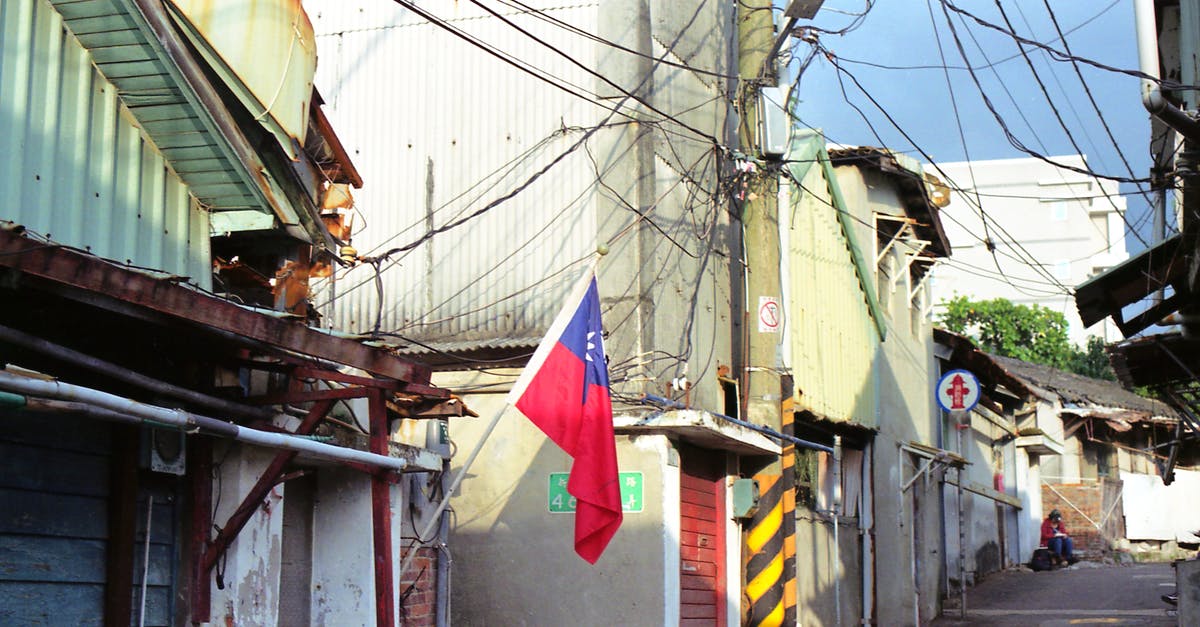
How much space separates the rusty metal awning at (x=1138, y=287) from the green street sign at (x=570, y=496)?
4569mm

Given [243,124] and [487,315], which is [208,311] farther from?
[487,315]

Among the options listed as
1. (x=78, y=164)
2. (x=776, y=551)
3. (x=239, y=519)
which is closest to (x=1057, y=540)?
(x=776, y=551)

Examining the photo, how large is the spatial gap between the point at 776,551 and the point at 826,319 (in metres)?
6.14

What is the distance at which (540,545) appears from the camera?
1248 centimetres

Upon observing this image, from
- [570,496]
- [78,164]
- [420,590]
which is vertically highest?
[78,164]

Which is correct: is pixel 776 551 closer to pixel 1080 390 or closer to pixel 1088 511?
pixel 1088 511

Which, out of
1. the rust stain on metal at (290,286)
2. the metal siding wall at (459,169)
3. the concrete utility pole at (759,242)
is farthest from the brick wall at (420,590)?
the concrete utility pole at (759,242)

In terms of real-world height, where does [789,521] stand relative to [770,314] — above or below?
below

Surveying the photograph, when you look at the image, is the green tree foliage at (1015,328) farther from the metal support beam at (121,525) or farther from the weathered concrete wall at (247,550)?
the metal support beam at (121,525)

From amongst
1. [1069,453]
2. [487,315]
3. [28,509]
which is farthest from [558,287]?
[1069,453]

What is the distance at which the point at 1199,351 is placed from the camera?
1284cm

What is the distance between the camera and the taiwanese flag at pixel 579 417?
9266 mm

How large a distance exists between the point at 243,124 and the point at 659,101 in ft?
18.5

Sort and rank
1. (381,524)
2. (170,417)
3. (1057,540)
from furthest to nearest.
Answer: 1. (1057,540)
2. (381,524)
3. (170,417)
